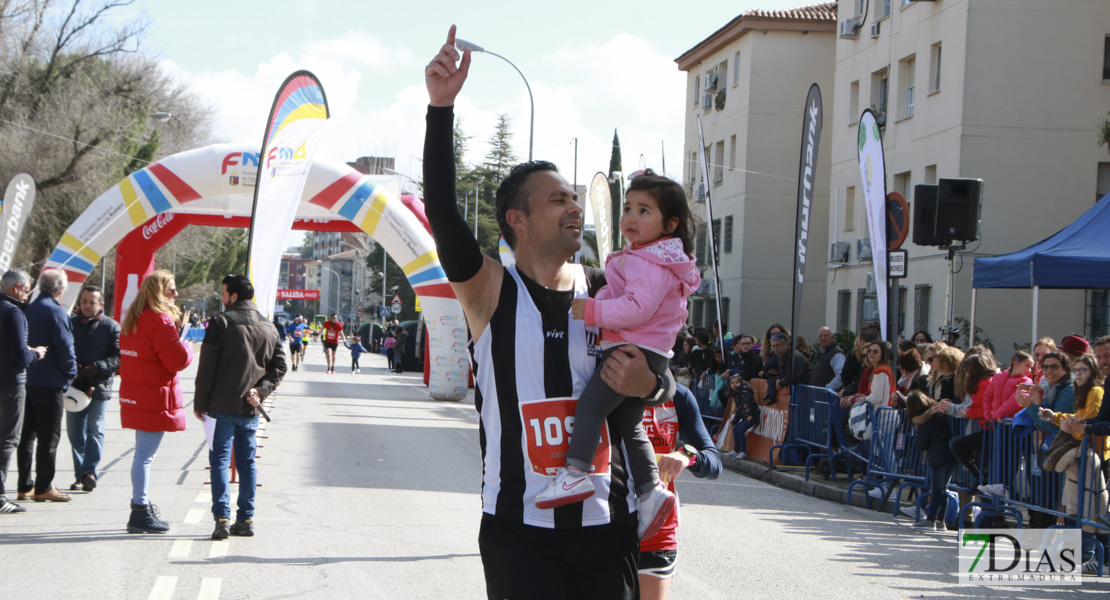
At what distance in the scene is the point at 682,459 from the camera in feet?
10.8

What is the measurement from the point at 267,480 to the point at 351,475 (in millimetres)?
940

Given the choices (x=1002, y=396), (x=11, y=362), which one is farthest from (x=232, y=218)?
(x=1002, y=396)

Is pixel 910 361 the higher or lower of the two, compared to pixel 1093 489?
higher

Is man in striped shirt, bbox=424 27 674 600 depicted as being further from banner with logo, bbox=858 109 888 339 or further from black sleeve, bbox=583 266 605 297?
banner with logo, bbox=858 109 888 339

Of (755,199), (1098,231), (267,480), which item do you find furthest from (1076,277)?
(755,199)

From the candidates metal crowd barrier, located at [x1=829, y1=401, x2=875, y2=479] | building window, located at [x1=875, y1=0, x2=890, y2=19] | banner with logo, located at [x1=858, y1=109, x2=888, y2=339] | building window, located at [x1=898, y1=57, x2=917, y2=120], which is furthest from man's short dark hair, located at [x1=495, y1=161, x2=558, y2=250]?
building window, located at [x1=875, y1=0, x2=890, y2=19]

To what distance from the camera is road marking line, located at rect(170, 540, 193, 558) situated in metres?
7.22

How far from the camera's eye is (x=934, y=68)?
25.9 m

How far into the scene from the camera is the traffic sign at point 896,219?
13.0 meters

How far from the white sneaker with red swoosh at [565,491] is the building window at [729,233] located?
1452 inches

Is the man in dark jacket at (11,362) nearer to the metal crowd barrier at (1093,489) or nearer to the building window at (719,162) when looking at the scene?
the metal crowd barrier at (1093,489)

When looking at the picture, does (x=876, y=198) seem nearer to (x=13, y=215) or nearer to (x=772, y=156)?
(x=13, y=215)

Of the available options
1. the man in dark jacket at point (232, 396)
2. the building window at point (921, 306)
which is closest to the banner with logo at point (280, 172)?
the man in dark jacket at point (232, 396)

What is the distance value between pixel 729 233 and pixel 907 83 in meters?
12.6
